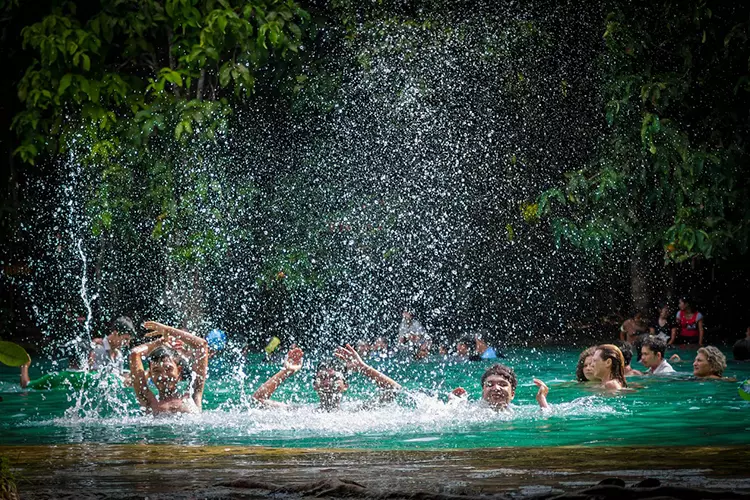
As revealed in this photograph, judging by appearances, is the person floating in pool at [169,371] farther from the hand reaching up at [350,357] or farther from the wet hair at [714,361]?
the wet hair at [714,361]

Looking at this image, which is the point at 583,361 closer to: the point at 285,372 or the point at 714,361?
the point at 714,361

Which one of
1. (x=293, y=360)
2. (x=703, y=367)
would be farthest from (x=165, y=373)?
(x=703, y=367)

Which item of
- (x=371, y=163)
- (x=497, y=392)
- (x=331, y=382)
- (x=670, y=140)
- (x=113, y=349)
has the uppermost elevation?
(x=371, y=163)

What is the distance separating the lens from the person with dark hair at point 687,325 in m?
20.7

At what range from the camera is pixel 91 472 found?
7406mm

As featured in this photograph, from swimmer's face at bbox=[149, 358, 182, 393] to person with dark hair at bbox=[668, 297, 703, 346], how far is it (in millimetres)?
12101

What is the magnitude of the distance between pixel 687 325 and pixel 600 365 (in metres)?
8.20

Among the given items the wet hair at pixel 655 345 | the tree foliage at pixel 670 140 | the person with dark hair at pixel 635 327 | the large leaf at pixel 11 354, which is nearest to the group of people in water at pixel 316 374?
the wet hair at pixel 655 345

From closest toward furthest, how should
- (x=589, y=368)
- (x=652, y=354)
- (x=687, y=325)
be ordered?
(x=589, y=368) → (x=652, y=354) → (x=687, y=325)

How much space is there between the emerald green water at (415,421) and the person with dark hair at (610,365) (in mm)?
184

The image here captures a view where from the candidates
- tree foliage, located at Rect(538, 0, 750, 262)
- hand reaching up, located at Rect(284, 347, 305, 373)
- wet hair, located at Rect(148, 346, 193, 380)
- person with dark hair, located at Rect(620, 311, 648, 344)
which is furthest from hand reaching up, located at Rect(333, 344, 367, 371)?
tree foliage, located at Rect(538, 0, 750, 262)

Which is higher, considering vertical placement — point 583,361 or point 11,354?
point 583,361

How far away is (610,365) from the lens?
43.1 ft

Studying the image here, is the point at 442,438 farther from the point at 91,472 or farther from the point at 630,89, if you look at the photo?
the point at 630,89
